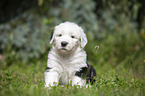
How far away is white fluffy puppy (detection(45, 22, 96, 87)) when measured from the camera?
341cm

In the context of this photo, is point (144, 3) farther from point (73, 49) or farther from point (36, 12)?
point (36, 12)

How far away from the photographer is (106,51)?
23.2 ft

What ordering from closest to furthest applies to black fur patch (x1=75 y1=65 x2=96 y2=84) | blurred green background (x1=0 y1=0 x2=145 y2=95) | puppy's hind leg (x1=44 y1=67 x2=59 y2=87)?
puppy's hind leg (x1=44 y1=67 x2=59 y2=87), black fur patch (x1=75 y1=65 x2=96 y2=84), blurred green background (x1=0 y1=0 x2=145 y2=95)

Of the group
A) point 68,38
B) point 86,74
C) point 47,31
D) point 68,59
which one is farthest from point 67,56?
point 47,31

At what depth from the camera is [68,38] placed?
3.42 meters

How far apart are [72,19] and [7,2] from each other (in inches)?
118

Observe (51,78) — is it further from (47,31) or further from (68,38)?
(47,31)

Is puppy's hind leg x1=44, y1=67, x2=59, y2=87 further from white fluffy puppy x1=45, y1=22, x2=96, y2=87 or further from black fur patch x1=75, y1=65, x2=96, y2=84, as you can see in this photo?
black fur patch x1=75, y1=65, x2=96, y2=84

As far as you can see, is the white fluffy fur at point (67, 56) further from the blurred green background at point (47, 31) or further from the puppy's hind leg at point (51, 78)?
the blurred green background at point (47, 31)

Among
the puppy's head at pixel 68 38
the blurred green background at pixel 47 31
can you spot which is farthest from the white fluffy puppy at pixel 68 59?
the blurred green background at pixel 47 31

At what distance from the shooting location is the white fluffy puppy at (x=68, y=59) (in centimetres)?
341

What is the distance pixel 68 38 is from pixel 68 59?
450mm

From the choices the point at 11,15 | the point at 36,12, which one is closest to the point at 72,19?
the point at 36,12

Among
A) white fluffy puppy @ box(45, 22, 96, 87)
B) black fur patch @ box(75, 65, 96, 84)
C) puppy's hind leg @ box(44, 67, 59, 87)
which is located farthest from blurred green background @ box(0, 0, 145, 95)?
puppy's hind leg @ box(44, 67, 59, 87)
